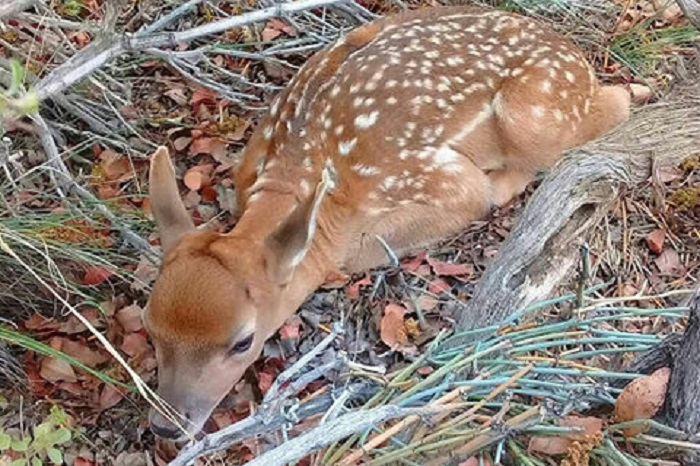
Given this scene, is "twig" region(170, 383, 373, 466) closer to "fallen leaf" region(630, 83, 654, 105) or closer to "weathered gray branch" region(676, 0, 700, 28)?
"weathered gray branch" region(676, 0, 700, 28)

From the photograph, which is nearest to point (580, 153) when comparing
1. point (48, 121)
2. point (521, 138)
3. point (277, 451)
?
point (521, 138)

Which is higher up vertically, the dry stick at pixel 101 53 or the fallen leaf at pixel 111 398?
the dry stick at pixel 101 53

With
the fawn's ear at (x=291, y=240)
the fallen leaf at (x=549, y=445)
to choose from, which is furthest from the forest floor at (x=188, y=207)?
the fallen leaf at (x=549, y=445)

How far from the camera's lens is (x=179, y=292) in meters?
3.74

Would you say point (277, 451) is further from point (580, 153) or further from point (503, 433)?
point (580, 153)

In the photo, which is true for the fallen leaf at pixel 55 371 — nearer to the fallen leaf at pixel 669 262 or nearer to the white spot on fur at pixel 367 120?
the white spot on fur at pixel 367 120

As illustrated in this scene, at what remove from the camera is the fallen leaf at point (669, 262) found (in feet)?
15.9

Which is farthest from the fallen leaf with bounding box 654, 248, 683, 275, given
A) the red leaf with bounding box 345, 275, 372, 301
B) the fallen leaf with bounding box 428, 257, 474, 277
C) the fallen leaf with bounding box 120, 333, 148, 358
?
the fallen leaf with bounding box 120, 333, 148, 358

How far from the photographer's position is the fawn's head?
3762mm

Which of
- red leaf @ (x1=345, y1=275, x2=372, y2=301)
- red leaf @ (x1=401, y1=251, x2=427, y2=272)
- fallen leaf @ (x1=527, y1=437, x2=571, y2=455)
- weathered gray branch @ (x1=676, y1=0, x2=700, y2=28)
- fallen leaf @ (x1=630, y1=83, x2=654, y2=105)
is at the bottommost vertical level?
red leaf @ (x1=345, y1=275, x2=372, y2=301)

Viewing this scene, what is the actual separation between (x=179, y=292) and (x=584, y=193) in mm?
1359

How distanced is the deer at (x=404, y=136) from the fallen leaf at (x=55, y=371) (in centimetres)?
72

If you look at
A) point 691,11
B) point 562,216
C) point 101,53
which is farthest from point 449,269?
point 101,53

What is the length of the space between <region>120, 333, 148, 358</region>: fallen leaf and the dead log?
124 cm
